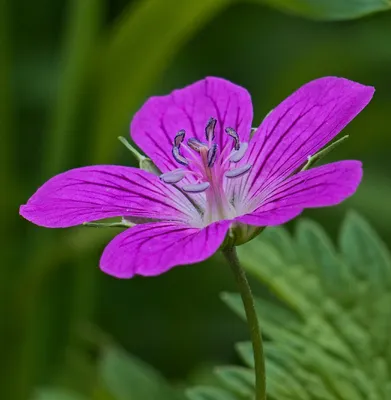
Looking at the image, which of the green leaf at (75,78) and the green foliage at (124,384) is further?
the green leaf at (75,78)

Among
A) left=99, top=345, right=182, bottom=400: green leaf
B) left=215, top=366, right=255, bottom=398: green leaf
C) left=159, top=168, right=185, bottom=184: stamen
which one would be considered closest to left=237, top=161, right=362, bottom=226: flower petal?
left=159, top=168, right=185, bottom=184: stamen

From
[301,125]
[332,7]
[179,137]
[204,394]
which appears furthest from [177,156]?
[332,7]

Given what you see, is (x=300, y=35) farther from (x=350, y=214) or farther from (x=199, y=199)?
(x=199, y=199)

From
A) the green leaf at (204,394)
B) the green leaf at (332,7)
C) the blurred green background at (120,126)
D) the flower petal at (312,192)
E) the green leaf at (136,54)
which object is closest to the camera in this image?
the flower petal at (312,192)

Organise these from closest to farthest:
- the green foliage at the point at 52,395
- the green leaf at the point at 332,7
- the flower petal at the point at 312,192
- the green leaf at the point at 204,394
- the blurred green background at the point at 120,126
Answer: the flower petal at the point at 312,192 → the green leaf at the point at 204,394 → the green leaf at the point at 332,7 → the green foliage at the point at 52,395 → the blurred green background at the point at 120,126

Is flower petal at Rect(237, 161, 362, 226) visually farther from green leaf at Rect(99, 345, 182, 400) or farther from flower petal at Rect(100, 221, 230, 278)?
green leaf at Rect(99, 345, 182, 400)

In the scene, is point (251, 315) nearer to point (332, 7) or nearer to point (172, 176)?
point (172, 176)

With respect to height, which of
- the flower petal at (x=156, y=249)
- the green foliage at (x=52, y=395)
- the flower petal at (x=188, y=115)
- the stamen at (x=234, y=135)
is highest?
the flower petal at (x=188, y=115)

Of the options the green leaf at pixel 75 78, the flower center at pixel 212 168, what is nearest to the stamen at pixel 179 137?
the flower center at pixel 212 168

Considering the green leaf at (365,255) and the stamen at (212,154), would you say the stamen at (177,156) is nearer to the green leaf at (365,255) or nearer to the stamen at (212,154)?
the stamen at (212,154)
